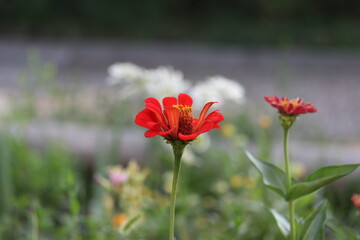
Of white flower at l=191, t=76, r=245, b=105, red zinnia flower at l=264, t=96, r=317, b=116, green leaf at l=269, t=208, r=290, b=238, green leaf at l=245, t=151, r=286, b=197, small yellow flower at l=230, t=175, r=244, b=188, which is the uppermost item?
white flower at l=191, t=76, r=245, b=105

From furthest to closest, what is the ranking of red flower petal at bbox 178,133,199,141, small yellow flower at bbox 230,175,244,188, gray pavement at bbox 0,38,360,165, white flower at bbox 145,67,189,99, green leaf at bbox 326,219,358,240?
1. gray pavement at bbox 0,38,360,165
2. small yellow flower at bbox 230,175,244,188
3. white flower at bbox 145,67,189,99
4. green leaf at bbox 326,219,358,240
5. red flower petal at bbox 178,133,199,141

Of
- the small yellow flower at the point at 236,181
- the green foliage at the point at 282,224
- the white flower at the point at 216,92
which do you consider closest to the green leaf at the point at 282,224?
the green foliage at the point at 282,224

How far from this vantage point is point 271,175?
913 mm

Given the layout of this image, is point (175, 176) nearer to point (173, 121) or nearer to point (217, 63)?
point (173, 121)

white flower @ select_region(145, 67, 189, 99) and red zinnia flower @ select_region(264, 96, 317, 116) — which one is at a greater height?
white flower @ select_region(145, 67, 189, 99)

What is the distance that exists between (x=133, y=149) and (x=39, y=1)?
16.5 feet

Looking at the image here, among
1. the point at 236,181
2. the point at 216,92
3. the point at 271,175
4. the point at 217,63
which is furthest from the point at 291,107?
the point at 217,63

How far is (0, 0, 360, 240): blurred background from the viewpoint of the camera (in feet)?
5.28

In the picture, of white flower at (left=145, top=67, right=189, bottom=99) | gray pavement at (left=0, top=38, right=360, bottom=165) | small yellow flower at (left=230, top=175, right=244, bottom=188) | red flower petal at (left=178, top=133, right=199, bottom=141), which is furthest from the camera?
gray pavement at (left=0, top=38, right=360, bottom=165)

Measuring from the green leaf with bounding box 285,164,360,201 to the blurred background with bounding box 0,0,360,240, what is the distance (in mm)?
160

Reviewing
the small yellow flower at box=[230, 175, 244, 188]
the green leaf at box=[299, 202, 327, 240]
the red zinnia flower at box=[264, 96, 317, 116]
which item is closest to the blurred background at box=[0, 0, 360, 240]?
the small yellow flower at box=[230, 175, 244, 188]

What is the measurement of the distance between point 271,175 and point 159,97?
0.75 meters

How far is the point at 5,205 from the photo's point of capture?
5.88 feet

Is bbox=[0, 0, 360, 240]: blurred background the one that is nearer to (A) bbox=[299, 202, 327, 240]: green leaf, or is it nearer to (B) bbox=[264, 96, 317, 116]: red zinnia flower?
(A) bbox=[299, 202, 327, 240]: green leaf
